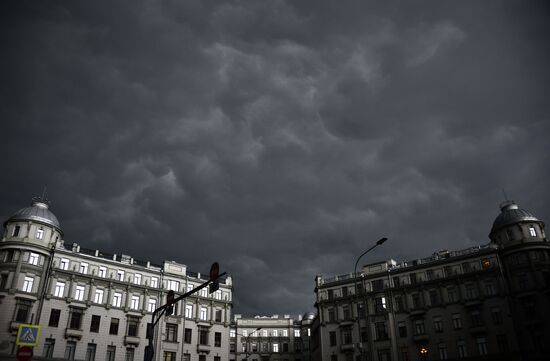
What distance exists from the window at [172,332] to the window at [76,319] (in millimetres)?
13403

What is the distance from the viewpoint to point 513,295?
2328 inches

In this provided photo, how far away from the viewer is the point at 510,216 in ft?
210

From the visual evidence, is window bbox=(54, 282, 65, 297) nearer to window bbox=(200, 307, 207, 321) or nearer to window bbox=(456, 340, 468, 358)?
window bbox=(200, 307, 207, 321)

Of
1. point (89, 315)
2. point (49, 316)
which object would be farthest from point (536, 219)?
point (49, 316)

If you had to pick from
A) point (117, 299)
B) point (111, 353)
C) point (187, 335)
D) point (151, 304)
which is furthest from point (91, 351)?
point (187, 335)

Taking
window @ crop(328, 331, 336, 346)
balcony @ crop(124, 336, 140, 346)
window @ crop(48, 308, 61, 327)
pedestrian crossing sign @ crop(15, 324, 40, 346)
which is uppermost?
window @ crop(48, 308, 61, 327)

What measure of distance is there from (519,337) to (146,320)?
54015mm

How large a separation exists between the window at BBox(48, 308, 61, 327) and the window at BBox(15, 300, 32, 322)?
116 inches

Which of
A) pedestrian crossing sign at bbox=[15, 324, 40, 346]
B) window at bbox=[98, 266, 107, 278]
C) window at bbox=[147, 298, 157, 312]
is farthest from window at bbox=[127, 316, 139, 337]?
pedestrian crossing sign at bbox=[15, 324, 40, 346]

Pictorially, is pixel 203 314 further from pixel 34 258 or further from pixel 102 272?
pixel 34 258

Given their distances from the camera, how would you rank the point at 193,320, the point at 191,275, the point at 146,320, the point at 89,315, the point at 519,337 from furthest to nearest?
the point at 191,275 → the point at 193,320 → the point at 146,320 → the point at 89,315 → the point at 519,337

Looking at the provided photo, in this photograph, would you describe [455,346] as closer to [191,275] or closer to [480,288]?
[480,288]

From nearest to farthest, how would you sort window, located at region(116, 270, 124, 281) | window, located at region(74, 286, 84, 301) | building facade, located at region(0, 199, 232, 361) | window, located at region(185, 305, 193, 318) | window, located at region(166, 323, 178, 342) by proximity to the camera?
1. building facade, located at region(0, 199, 232, 361)
2. window, located at region(74, 286, 84, 301)
3. window, located at region(116, 270, 124, 281)
4. window, located at region(166, 323, 178, 342)
5. window, located at region(185, 305, 193, 318)

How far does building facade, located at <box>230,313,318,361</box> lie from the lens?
Answer: 99000mm
